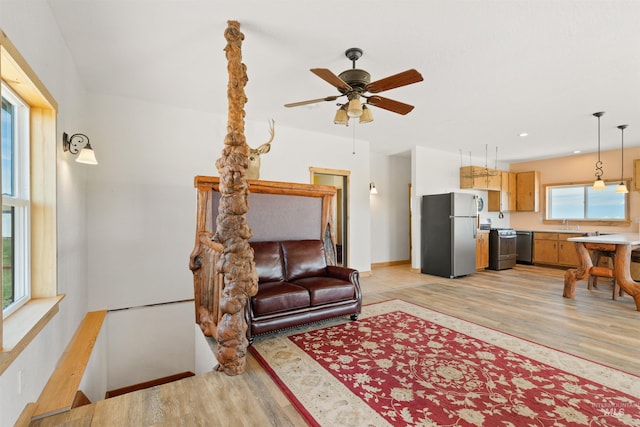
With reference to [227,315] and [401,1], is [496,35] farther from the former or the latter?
[227,315]

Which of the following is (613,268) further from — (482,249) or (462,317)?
(462,317)

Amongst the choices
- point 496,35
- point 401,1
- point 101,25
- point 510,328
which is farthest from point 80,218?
point 510,328

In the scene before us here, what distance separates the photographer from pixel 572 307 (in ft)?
13.1

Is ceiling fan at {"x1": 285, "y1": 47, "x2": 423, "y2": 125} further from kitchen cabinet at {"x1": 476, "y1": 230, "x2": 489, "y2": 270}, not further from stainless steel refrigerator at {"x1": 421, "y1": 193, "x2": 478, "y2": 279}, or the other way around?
kitchen cabinet at {"x1": 476, "y1": 230, "x2": 489, "y2": 270}

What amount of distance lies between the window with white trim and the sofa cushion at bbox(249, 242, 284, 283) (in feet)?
5.95

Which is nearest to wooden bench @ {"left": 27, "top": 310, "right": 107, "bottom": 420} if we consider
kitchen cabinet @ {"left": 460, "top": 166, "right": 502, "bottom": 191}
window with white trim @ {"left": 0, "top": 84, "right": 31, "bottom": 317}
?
window with white trim @ {"left": 0, "top": 84, "right": 31, "bottom": 317}

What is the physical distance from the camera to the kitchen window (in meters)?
6.69

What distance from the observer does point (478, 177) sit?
7.28 metres

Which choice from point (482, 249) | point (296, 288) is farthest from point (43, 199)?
point (482, 249)

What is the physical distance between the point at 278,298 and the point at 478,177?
6.36 meters

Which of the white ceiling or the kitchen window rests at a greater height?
the white ceiling

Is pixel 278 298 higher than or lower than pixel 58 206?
lower

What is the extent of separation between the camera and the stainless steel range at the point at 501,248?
6812 millimetres

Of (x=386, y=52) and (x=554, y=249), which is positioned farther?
(x=554, y=249)
